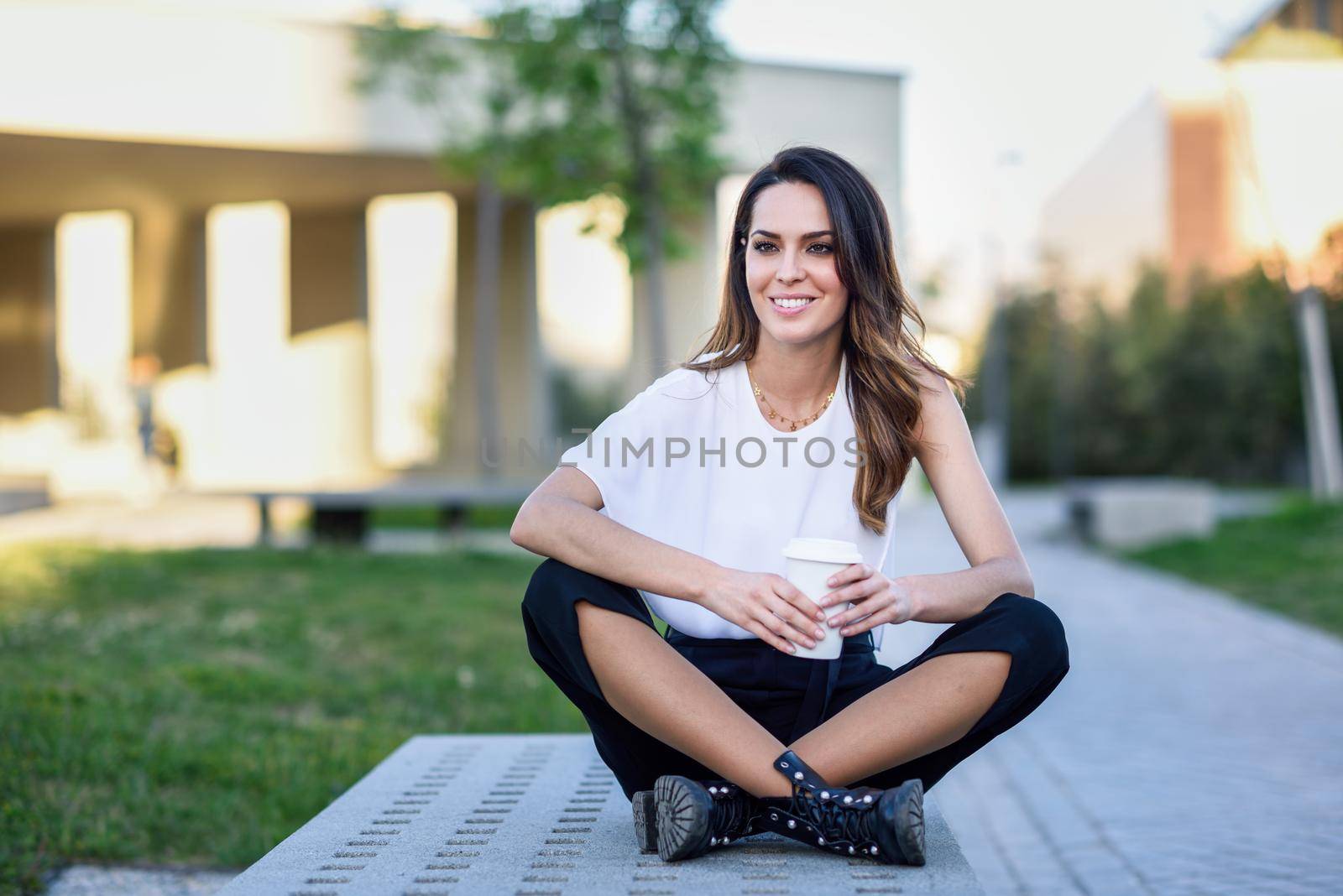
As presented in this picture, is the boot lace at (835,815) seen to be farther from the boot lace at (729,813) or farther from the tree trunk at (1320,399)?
the tree trunk at (1320,399)

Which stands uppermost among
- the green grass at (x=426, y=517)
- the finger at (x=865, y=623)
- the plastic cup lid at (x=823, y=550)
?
the plastic cup lid at (x=823, y=550)

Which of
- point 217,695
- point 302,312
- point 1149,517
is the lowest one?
point 1149,517

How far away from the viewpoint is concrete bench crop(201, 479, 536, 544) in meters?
11.0

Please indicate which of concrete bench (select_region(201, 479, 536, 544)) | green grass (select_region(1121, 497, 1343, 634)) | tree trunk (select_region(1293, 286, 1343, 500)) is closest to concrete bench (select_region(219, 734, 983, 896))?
green grass (select_region(1121, 497, 1343, 634))

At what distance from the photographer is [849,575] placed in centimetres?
216

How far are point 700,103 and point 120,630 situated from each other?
4966 millimetres

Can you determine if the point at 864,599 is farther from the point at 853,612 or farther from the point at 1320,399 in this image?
the point at 1320,399

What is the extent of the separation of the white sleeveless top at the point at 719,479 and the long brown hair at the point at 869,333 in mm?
38

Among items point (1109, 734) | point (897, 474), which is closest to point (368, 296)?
point (1109, 734)

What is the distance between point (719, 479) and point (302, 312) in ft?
65.0

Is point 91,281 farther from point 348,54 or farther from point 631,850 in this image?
point 631,850

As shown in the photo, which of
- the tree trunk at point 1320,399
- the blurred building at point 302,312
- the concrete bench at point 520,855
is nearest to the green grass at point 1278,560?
the tree trunk at point 1320,399

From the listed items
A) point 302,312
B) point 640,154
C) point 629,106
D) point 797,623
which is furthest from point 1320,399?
point 797,623

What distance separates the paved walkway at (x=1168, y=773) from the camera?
11.6ft
